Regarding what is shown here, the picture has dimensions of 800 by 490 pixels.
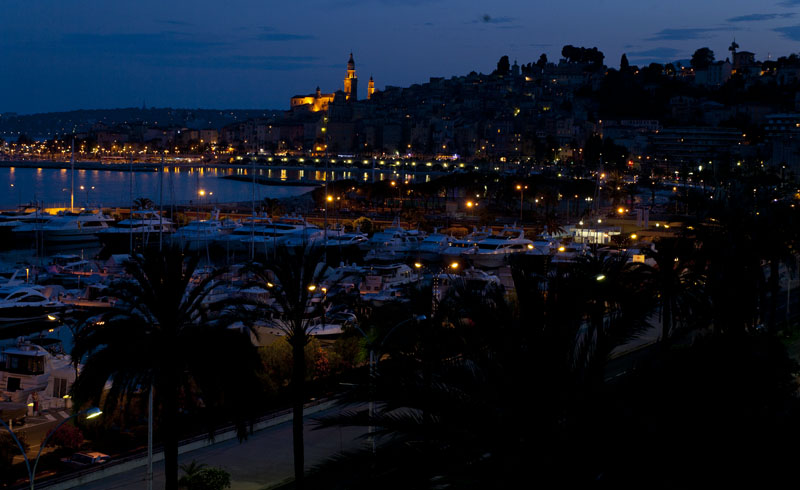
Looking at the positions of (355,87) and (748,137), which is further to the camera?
(355,87)

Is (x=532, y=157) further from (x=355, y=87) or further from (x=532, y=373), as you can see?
(x=532, y=373)

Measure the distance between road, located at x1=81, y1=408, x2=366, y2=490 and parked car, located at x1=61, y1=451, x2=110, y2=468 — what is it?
736 millimetres

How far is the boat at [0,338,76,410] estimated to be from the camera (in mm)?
15164

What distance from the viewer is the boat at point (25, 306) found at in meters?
24.9

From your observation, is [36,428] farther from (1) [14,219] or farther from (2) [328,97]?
(2) [328,97]

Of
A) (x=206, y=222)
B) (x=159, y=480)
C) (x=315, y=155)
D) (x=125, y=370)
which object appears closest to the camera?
(x=125, y=370)

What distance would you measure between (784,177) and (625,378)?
195 ft

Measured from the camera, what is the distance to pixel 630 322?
20.9 feet

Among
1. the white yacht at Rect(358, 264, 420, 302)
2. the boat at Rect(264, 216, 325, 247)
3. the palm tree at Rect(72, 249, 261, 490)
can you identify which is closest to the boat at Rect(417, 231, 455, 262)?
the boat at Rect(264, 216, 325, 247)

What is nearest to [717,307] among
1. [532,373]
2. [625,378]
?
[625,378]

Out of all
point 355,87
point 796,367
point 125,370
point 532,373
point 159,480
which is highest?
point 355,87

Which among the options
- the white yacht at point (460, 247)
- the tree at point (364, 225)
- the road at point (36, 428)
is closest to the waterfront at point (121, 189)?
the tree at point (364, 225)

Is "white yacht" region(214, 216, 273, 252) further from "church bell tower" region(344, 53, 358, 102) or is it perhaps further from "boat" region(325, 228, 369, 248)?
"church bell tower" region(344, 53, 358, 102)

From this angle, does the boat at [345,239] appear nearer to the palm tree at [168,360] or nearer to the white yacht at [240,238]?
the white yacht at [240,238]
